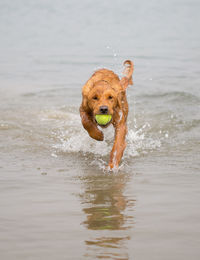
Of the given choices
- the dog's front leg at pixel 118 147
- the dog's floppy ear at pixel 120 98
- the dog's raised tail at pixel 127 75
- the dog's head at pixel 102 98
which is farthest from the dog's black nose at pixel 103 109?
the dog's raised tail at pixel 127 75

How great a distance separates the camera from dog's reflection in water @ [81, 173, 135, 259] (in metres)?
3.31

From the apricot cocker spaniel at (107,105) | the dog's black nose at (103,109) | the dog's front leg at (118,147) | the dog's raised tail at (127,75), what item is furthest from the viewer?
the dog's raised tail at (127,75)

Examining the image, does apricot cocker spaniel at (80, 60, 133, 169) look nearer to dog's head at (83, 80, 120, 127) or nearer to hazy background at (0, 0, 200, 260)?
dog's head at (83, 80, 120, 127)

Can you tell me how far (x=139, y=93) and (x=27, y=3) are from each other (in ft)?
81.7

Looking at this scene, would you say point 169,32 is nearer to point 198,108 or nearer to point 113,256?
point 198,108

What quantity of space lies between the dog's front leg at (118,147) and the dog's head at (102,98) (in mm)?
359

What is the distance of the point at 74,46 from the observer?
2169 centimetres

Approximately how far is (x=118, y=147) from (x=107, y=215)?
6.63 feet

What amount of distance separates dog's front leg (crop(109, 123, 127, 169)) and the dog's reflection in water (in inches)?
12.7

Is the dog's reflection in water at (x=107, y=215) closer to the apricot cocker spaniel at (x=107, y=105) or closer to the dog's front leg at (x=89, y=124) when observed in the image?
the apricot cocker spaniel at (x=107, y=105)

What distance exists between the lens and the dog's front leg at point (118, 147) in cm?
576

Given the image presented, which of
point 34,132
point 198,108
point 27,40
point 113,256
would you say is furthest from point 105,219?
point 27,40

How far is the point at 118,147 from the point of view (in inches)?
234

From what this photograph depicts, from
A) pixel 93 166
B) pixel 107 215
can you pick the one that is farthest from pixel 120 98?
pixel 107 215
